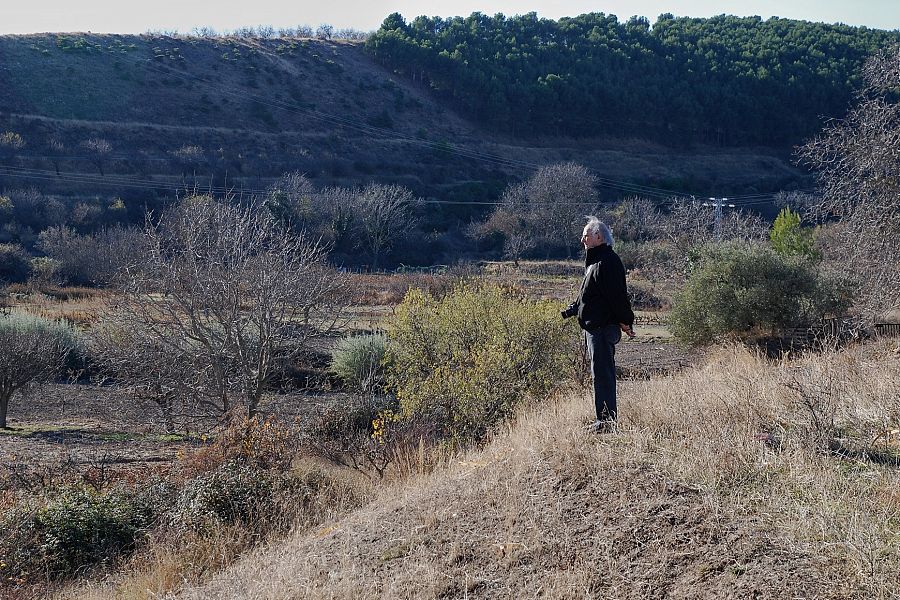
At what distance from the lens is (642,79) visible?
78625 millimetres

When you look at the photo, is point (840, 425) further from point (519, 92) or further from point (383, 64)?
point (383, 64)

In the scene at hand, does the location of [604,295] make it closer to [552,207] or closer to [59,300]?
[59,300]

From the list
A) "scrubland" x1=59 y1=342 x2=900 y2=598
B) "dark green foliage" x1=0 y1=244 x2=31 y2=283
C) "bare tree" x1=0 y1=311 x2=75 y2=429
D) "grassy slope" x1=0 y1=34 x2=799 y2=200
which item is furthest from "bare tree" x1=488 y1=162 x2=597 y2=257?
"scrubland" x1=59 y1=342 x2=900 y2=598

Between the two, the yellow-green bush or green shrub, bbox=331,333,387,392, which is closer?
the yellow-green bush

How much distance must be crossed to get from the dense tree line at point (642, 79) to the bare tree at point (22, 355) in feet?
198

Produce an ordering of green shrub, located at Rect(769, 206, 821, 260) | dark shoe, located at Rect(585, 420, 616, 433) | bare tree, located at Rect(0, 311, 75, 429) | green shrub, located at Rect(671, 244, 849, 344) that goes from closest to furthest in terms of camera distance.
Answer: dark shoe, located at Rect(585, 420, 616, 433)
bare tree, located at Rect(0, 311, 75, 429)
green shrub, located at Rect(671, 244, 849, 344)
green shrub, located at Rect(769, 206, 821, 260)

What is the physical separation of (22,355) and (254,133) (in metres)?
47.0

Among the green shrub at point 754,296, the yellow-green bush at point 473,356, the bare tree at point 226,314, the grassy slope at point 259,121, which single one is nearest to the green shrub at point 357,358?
the bare tree at point 226,314

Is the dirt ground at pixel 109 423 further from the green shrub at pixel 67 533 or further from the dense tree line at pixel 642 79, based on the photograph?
the dense tree line at pixel 642 79

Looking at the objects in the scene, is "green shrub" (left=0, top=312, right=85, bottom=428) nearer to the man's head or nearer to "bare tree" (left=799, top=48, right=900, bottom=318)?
the man's head

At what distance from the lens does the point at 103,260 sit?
35.8 m

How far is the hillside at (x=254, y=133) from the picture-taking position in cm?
5356

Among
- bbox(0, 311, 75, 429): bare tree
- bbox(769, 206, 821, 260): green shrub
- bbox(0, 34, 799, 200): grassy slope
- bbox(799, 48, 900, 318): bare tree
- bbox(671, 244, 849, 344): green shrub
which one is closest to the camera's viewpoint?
bbox(799, 48, 900, 318): bare tree

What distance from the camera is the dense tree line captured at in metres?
74.9
